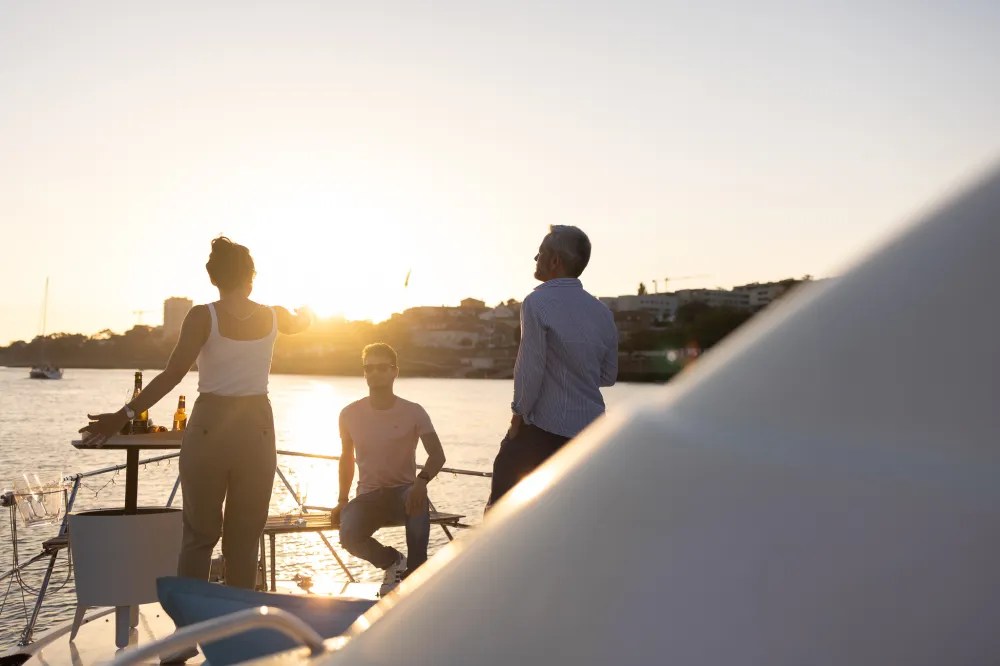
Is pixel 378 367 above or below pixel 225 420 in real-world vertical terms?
above

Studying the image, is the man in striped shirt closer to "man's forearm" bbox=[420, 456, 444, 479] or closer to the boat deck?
the boat deck

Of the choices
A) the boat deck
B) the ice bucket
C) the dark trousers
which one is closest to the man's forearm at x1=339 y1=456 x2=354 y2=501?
the boat deck

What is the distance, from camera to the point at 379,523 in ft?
16.4

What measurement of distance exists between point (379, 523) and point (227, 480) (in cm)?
147

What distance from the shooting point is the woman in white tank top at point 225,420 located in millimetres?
3572

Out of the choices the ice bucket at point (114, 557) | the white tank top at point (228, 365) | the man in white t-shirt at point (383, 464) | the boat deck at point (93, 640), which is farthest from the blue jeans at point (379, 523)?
the white tank top at point (228, 365)

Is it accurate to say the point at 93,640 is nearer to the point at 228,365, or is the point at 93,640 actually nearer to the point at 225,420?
the point at 225,420

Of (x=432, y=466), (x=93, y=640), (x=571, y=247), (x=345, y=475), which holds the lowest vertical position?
(x=93, y=640)

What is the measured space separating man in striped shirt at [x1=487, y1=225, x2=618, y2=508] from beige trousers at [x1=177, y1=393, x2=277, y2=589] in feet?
3.24

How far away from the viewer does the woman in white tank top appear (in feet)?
11.7

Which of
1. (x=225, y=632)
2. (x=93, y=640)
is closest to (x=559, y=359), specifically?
(x=225, y=632)

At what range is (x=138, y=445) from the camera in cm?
406

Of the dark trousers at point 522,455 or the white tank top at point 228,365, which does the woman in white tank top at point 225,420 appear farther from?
the dark trousers at point 522,455

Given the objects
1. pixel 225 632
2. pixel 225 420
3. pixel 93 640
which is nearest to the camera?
pixel 225 632
